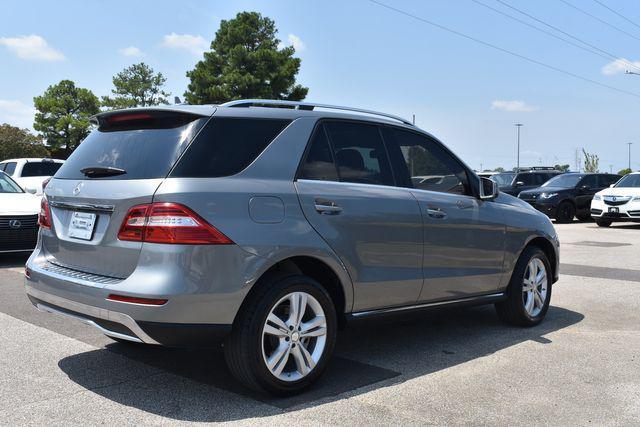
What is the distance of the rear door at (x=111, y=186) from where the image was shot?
371cm

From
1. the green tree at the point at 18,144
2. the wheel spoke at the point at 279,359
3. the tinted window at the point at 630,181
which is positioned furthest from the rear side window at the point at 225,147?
the green tree at the point at 18,144

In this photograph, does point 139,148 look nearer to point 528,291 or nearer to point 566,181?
point 528,291

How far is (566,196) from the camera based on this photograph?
21344mm

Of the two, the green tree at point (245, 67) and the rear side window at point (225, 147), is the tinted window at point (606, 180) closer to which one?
the rear side window at point (225, 147)

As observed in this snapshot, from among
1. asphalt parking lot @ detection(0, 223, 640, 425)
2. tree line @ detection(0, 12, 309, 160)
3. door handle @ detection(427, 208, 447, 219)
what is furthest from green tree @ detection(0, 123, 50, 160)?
door handle @ detection(427, 208, 447, 219)

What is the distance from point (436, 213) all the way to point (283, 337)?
65.7 inches

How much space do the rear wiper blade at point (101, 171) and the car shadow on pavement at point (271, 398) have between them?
130 cm

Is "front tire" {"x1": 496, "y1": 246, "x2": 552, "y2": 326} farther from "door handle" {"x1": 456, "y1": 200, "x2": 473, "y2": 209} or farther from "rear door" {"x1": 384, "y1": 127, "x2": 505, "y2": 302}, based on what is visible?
"door handle" {"x1": 456, "y1": 200, "x2": 473, "y2": 209}

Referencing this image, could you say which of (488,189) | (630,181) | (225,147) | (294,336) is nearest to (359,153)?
A: (225,147)

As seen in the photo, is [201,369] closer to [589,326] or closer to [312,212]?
[312,212]

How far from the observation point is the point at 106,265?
3.77 meters

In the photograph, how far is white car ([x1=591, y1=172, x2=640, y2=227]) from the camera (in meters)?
18.0

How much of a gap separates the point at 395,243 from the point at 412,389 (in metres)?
0.99

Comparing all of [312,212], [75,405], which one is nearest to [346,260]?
[312,212]
